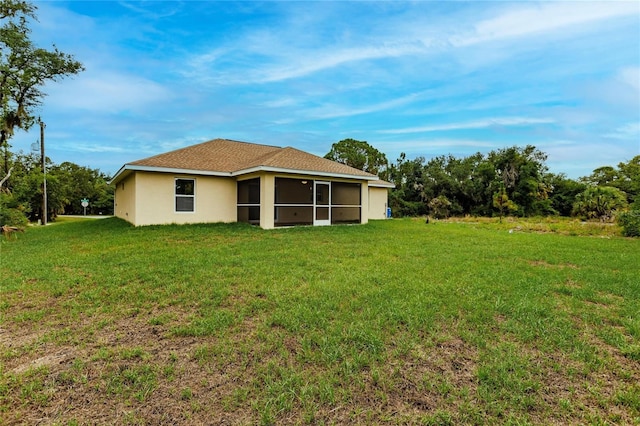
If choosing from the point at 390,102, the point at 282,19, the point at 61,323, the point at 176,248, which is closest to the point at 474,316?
the point at 61,323

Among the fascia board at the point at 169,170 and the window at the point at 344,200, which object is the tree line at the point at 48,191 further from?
the window at the point at 344,200

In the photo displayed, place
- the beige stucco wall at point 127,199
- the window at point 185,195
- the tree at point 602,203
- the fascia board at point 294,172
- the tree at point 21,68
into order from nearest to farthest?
1. the fascia board at point 294,172
2. the beige stucco wall at point 127,199
3. the window at point 185,195
4. the tree at point 21,68
5. the tree at point 602,203

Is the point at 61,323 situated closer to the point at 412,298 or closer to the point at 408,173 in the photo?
the point at 412,298

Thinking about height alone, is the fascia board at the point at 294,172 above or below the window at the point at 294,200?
above

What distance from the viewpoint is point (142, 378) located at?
2656 millimetres

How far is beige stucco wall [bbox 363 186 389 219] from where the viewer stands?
19.9 m

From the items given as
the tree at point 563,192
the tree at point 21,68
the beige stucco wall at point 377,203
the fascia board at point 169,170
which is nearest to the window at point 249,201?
the fascia board at point 169,170

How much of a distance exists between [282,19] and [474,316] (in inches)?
422

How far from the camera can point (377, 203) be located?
2020 cm

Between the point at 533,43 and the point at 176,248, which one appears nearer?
the point at 176,248

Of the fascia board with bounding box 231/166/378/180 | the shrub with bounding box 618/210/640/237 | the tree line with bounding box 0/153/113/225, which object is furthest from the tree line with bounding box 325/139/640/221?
the tree line with bounding box 0/153/113/225

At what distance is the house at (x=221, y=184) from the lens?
12133 mm

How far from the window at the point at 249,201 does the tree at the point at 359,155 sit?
1902 centimetres

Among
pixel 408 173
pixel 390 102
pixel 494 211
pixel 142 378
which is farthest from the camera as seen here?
pixel 408 173
